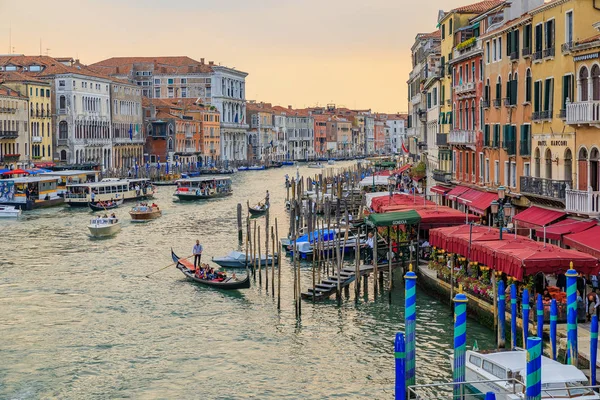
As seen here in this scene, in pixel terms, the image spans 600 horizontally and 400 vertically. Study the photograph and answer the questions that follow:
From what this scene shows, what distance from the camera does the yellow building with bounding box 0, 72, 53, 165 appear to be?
52812 millimetres

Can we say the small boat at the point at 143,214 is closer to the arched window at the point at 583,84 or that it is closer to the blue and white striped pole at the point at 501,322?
the arched window at the point at 583,84

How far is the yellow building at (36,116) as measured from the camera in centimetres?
5281

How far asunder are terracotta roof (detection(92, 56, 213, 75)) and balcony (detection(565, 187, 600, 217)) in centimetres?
6944

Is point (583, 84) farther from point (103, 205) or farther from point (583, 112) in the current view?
point (103, 205)

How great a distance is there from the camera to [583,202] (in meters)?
16.1

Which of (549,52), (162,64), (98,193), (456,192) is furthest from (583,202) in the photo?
(162,64)

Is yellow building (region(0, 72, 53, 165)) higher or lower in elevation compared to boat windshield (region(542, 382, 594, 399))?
higher

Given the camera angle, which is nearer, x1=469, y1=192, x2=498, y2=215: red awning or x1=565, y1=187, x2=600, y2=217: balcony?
x1=565, y1=187, x2=600, y2=217: balcony

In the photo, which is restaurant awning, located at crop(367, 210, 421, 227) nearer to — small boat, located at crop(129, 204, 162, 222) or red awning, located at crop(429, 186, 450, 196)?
red awning, located at crop(429, 186, 450, 196)

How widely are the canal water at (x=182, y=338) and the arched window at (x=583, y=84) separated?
4.42m

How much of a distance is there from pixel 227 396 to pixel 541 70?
9.70m

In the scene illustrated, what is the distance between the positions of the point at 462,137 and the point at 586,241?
35.8ft

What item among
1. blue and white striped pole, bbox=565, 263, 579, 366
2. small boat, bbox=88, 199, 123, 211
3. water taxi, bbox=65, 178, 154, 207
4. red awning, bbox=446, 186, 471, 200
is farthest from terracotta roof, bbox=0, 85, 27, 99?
blue and white striped pole, bbox=565, 263, 579, 366

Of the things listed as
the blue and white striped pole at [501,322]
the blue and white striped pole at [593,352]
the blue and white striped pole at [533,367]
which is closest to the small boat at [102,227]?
the blue and white striped pole at [501,322]
